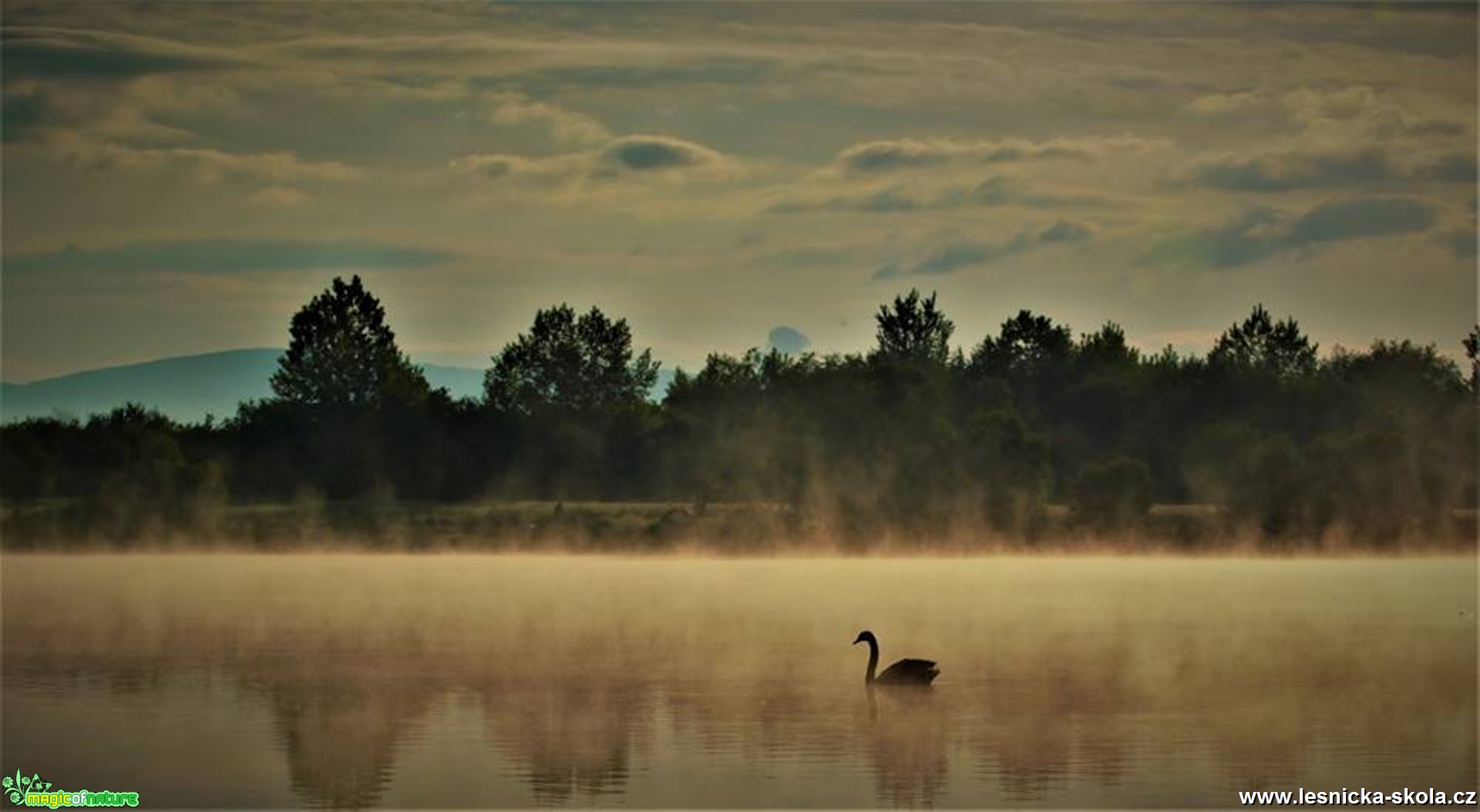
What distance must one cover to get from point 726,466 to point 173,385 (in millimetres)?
133391

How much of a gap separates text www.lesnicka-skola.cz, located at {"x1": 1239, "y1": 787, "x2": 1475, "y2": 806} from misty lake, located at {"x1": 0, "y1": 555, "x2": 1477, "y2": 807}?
0.80ft

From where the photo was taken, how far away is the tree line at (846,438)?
6631cm

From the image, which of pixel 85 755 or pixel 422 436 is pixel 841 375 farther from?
pixel 85 755

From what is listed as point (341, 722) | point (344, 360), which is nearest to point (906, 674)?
point (341, 722)

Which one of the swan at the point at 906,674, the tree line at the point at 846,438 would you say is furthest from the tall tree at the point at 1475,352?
the swan at the point at 906,674

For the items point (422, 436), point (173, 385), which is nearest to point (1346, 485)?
point (422, 436)

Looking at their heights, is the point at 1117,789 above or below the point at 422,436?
below

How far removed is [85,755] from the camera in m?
20.4

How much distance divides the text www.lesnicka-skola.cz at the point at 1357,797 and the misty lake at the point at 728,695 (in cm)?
24

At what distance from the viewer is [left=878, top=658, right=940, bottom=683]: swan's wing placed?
25469mm

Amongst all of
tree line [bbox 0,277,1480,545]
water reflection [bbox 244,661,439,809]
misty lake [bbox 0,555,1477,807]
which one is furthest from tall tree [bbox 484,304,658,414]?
water reflection [bbox 244,661,439,809]

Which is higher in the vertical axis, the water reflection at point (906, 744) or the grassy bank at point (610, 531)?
the grassy bank at point (610, 531)

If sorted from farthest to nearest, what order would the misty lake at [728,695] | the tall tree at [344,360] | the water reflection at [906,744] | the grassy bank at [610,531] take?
1. the tall tree at [344,360]
2. the grassy bank at [610,531]
3. the misty lake at [728,695]
4. the water reflection at [906,744]

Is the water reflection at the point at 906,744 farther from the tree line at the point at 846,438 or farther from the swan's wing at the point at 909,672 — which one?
the tree line at the point at 846,438
